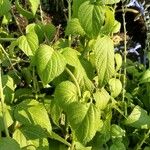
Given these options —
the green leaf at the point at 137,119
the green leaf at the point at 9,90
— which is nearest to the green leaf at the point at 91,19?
the green leaf at the point at 9,90

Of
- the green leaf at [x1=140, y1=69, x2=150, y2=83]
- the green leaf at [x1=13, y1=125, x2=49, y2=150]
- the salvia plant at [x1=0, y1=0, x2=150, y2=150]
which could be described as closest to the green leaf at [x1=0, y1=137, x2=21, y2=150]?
the salvia plant at [x1=0, y1=0, x2=150, y2=150]

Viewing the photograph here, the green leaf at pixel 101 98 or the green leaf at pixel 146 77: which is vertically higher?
the green leaf at pixel 101 98

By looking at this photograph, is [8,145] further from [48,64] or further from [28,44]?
[28,44]

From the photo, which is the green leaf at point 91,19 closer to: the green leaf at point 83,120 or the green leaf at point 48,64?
the green leaf at point 48,64

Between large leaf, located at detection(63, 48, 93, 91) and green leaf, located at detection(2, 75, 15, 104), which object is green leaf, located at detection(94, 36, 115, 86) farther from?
green leaf, located at detection(2, 75, 15, 104)

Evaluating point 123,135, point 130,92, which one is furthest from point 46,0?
point 123,135
